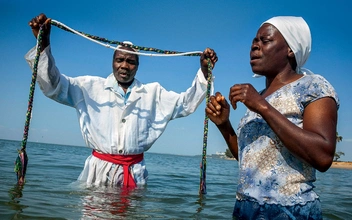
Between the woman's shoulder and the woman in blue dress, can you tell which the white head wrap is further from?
the woman's shoulder

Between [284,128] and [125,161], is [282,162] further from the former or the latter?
[125,161]

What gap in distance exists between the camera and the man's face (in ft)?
14.8

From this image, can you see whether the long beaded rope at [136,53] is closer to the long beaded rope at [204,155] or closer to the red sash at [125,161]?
the long beaded rope at [204,155]

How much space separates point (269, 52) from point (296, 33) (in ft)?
0.62

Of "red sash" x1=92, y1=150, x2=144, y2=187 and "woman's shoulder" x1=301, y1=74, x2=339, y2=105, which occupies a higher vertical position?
"woman's shoulder" x1=301, y1=74, x2=339, y2=105

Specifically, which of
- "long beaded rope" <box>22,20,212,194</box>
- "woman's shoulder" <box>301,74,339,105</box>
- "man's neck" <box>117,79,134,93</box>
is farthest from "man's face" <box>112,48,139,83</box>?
"woman's shoulder" <box>301,74,339,105</box>

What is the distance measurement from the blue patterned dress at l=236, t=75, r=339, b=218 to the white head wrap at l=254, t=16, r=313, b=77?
0.22m

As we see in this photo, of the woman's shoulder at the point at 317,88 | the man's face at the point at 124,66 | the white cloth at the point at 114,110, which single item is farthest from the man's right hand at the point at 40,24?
the woman's shoulder at the point at 317,88

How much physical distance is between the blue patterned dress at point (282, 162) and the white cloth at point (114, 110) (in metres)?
2.41

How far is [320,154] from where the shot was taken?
5.85 feet

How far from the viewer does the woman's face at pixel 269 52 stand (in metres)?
2.17

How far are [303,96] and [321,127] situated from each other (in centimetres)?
22

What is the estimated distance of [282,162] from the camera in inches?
77.7

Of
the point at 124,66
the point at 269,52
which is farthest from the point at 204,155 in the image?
the point at 269,52
